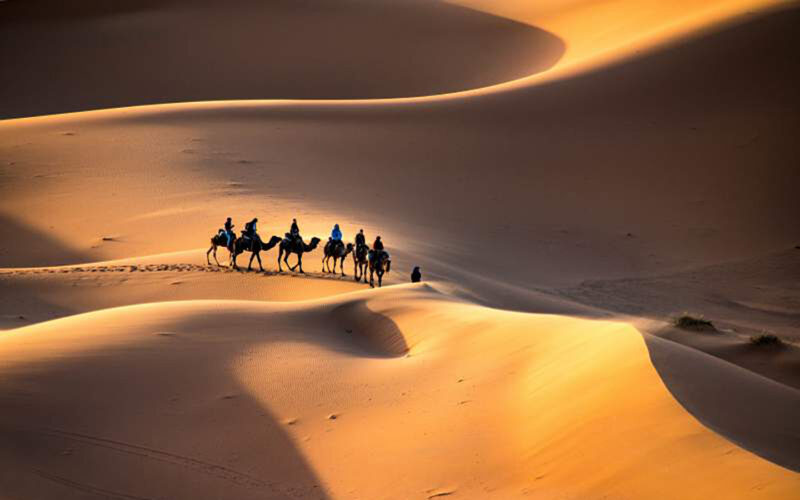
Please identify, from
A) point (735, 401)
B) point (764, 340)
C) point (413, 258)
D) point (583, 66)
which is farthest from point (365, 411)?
point (583, 66)

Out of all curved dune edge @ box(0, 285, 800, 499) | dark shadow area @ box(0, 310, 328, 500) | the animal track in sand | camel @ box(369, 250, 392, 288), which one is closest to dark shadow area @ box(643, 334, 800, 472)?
curved dune edge @ box(0, 285, 800, 499)

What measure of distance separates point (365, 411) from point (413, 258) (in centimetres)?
1262

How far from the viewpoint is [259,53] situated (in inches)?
2409

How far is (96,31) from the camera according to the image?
67.1 metres

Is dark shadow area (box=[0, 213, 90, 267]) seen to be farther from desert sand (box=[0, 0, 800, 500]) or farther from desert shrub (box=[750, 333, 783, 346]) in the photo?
desert shrub (box=[750, 333, 783, 346])

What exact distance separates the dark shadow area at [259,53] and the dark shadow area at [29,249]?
3009 centimetres

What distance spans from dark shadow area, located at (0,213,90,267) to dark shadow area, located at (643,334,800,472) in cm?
1916

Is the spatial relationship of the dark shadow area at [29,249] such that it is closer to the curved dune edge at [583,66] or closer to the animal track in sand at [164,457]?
the curved dune edge at [583,66]

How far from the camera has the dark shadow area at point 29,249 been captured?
2555cm

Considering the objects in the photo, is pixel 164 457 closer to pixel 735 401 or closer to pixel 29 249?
pixel 735 401

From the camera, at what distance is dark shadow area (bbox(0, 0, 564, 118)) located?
189 ft

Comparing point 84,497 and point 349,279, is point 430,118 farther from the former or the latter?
point 84,497

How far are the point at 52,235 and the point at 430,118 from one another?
15.6 m

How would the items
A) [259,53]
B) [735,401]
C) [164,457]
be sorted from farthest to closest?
1. [259,53]
2. [164,457]
3. [735,401]
